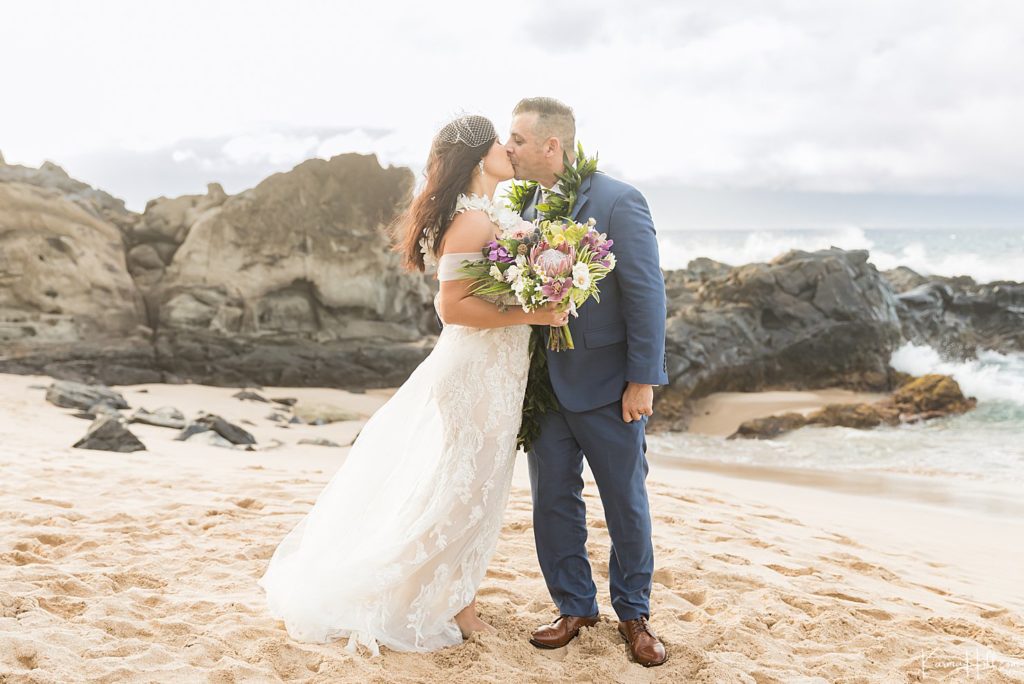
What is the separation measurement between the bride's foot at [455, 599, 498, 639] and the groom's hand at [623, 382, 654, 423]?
1096 millimetres

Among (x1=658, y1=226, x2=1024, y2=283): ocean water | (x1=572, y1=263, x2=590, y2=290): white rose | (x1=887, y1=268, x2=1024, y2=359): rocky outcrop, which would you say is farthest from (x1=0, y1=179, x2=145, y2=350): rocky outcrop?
(x1=658, y1=226, x2=1024, y2=283): ocean water

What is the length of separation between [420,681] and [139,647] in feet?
3.72

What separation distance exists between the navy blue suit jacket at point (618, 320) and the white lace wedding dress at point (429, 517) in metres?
0.24

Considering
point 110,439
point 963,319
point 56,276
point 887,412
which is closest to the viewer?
point 110,439

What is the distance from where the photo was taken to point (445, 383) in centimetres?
362

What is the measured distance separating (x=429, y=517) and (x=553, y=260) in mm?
1201

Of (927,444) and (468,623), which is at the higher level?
(468,623)

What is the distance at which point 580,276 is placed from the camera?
324 cm

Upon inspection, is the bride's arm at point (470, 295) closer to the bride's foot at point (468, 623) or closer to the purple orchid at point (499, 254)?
the purple orchid at point (499, 254)

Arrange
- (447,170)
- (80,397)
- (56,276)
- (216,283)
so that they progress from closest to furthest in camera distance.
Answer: (447,170) < (80,397) < (56,276) < (216,283)

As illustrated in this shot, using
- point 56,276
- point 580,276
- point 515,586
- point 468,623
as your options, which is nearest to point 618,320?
point 580,276

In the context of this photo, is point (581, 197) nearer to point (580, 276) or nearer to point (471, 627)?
point (580, 276)

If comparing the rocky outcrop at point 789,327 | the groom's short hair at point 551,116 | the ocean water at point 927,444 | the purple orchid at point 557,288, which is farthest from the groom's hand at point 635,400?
the rocky outcrop at point 789,327

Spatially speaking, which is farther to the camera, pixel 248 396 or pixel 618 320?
pixel 248 396
